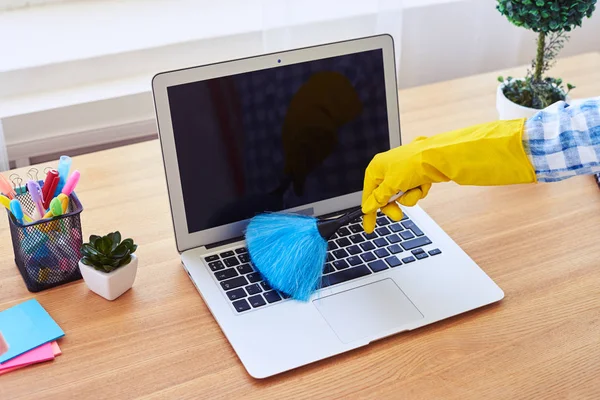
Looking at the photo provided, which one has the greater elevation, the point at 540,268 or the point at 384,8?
the point at 384,8

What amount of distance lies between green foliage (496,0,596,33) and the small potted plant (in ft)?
2.53

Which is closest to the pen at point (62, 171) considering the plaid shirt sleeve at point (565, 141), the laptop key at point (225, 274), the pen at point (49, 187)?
the pen at point (49, 187)

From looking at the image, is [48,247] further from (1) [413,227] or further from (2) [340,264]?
(1) [413,227]

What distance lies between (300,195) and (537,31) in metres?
0.56

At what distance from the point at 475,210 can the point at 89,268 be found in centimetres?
60

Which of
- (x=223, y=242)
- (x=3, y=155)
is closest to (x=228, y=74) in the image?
(x=223, y=242)

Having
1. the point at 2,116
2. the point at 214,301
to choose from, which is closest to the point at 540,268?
the point at 214,301

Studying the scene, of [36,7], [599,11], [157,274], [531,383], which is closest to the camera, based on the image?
[531,383]

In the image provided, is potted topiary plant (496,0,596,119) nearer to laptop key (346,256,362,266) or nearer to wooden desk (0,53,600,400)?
wooden desk (0,53,600,400)

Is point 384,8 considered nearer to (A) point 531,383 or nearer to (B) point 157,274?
(B) point 157,274

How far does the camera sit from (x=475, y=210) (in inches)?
46.5

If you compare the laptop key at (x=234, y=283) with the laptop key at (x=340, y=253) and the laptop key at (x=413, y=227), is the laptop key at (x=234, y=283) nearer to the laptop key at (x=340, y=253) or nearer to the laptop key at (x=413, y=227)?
the laptop key at (x=340, y=253)

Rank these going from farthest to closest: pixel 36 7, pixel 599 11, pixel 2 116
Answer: pixel 599 11 < pixel 36 7 < pixel 2 116

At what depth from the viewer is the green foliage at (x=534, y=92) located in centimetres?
132
